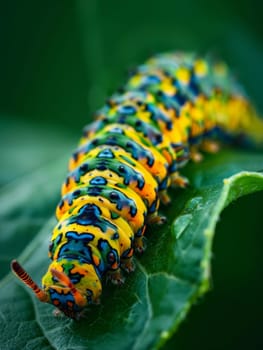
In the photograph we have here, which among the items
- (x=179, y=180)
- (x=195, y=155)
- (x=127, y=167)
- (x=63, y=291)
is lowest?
(x=195, y=155)

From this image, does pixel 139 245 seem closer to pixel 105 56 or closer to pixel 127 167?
pixel 127 167

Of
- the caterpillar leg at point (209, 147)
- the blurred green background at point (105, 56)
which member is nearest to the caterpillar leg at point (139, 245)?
the blurred green background at point (105, 56)

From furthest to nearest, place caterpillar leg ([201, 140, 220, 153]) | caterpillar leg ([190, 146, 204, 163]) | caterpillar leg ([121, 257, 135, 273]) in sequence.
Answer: caterpillar leg ([201, 140, 220, 153])
caterpillar leg ([190, 146, 204, 163])
caterpillar leg ([121, 257, 135, 273])

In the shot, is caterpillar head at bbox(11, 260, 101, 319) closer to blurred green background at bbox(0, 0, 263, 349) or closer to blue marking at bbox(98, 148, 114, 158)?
blue marking at bbox(98, 148, 114, 158)

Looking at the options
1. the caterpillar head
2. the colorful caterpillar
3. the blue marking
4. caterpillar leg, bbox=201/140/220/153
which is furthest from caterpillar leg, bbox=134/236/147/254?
caterpillar leg, bbox=201/140/220/153

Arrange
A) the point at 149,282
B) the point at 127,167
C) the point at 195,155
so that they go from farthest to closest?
the point at 195,155
the point at 127,167
the point at 149,282

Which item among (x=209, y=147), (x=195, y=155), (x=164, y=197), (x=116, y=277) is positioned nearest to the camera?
(x=116, y=277)

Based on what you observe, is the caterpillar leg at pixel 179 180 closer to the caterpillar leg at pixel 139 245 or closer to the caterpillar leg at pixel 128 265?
the caterpillar leg at pixel 139 245

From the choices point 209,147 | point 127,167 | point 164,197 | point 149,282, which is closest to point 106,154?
point 127,167
